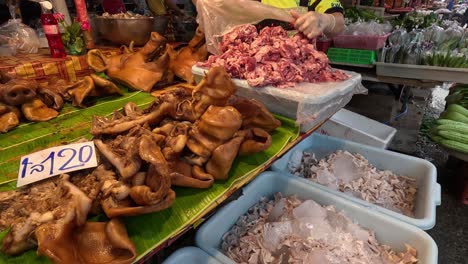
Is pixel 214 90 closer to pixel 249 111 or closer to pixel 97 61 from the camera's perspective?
pixel 249 111

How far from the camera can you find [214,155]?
106cm

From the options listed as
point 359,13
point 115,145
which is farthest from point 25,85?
point 359,13

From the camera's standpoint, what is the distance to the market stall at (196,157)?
87 centimetres

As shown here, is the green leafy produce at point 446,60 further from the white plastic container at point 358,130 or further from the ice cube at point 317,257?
the ice cube at point 317,257

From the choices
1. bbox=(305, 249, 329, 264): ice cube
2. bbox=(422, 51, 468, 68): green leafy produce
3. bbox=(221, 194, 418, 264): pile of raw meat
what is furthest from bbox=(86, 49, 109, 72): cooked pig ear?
bbox=(422, 51, 468, 68): green leafy produce

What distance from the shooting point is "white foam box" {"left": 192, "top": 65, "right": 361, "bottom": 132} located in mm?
1444

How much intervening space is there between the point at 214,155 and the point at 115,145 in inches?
15.3

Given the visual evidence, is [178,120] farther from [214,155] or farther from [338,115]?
[338,115]

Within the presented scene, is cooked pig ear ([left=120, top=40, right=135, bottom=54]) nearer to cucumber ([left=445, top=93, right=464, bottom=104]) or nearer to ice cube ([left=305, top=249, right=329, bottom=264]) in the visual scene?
ice cube ([left=305, top=249, right=329, bottom=264])

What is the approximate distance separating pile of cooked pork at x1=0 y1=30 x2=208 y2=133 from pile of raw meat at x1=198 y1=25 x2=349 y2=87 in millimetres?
431

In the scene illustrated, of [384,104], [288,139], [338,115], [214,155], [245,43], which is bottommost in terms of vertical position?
[384,104]

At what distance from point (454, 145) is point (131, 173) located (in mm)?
3097

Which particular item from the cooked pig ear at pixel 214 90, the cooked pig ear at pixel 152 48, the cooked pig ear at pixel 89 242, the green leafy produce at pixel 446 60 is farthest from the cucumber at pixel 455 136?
the cooked pig ear at pixel 89 242

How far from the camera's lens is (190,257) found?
1361 mm
